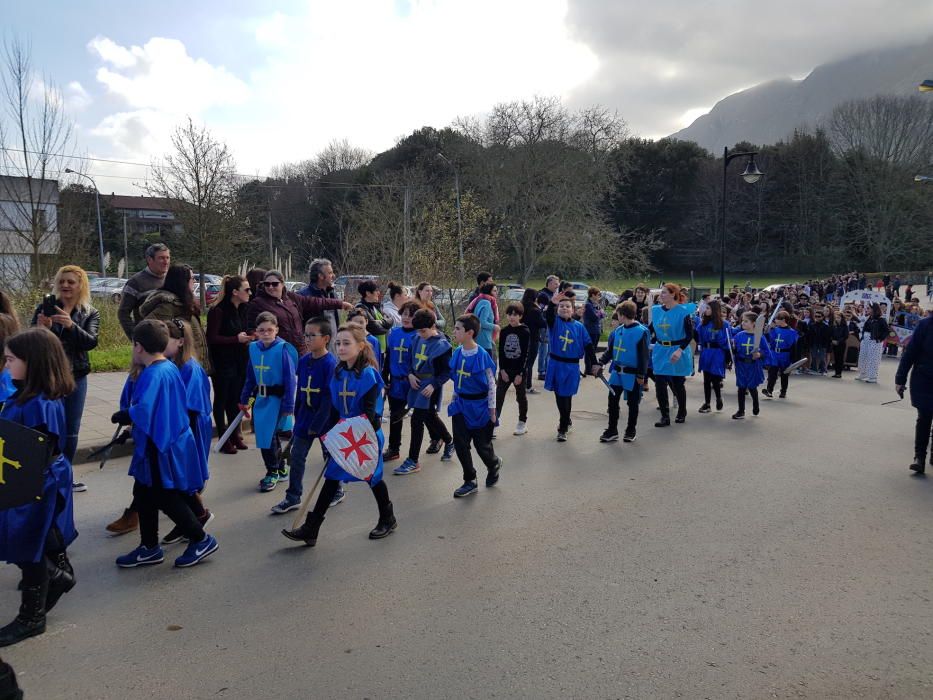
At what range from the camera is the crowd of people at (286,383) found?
12.8ft

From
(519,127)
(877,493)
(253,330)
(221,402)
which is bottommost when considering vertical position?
(877,493)

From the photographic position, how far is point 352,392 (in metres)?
5.11

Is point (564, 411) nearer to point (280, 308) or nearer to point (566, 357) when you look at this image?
point (566, 357)

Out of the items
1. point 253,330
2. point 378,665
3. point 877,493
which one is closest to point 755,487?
point 877,493

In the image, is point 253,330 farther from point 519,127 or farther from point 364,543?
point 519,127

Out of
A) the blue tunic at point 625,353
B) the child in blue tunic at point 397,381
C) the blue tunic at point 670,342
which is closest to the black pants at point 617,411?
the blue tunic at point 625,353

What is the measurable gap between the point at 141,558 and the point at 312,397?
5.44ft

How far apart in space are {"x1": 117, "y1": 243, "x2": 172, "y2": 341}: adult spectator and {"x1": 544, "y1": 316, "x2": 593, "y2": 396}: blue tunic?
4578 millimetres

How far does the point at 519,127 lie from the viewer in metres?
31.4

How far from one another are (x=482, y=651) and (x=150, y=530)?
2.52 m

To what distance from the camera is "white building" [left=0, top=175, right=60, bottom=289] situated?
1312cm

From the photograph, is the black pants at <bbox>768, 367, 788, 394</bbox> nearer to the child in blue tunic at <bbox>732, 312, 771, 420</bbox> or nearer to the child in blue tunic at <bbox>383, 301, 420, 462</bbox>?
the child in blue tunic at <bbox>732, 312, 771, 420</bbox>

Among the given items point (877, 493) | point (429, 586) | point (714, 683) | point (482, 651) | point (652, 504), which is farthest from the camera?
point (877, 493)

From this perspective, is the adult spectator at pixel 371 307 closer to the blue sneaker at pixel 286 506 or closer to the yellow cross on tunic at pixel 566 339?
the yellow cross on tunic at pixel 566 339
